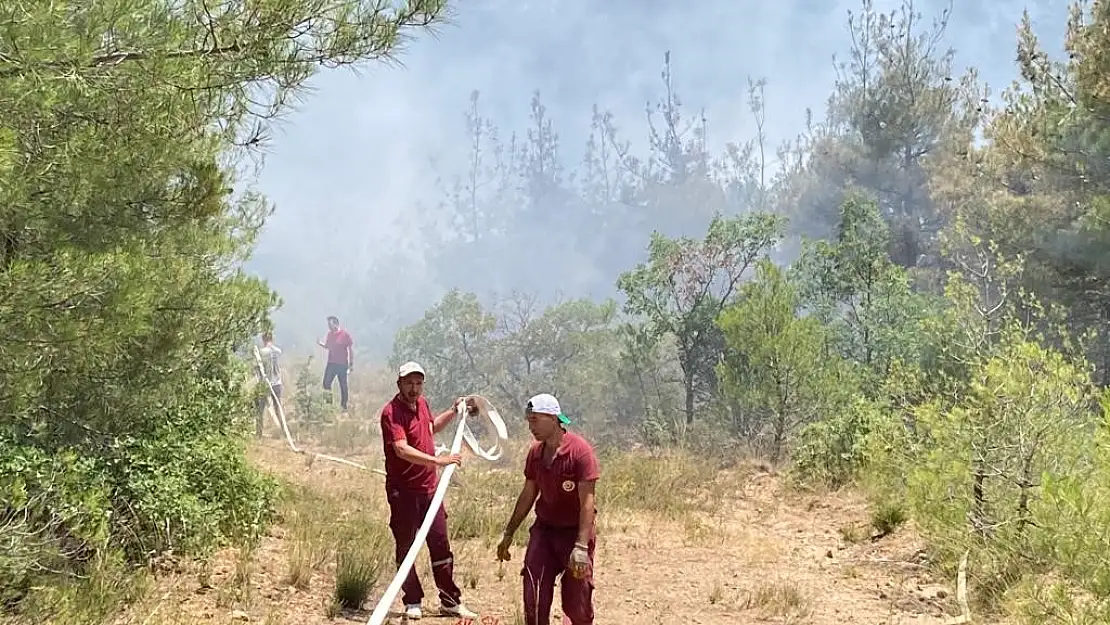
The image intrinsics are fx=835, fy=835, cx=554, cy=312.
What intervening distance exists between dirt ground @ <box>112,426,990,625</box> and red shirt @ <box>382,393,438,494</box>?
0.78 m

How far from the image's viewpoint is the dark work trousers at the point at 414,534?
15.2ft

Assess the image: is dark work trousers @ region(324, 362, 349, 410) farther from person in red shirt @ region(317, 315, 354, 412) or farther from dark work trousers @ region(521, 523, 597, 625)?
dark work trousers @ region(521, 523, 597, 625)

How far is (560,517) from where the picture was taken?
395 cm

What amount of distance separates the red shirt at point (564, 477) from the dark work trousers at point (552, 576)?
6 cm

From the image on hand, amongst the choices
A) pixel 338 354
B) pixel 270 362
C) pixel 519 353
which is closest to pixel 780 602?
pixel 270 362

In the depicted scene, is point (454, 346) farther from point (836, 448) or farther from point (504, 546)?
point (504, 546)

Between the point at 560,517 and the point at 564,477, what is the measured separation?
21 cm

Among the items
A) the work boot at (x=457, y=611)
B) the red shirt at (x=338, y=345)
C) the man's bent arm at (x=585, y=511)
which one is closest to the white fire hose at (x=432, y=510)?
the work boot at (x=457, y=611)

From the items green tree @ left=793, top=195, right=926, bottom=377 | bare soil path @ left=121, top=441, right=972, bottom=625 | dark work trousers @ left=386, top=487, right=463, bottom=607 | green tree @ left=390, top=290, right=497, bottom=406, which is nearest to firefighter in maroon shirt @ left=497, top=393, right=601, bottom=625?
bare soil path @ left=121, top=441, right=972, bottom=625

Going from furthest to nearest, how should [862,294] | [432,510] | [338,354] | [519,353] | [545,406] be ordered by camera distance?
[519,353]
[338,354]
[862,294]
[432,510]
[545,406]

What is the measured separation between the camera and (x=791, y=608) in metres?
5.44

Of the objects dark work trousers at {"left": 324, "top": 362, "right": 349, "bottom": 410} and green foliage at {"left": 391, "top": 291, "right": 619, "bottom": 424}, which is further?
green foliage at {"left": 391, "top": 291, "right": 619, "bottom": 424}

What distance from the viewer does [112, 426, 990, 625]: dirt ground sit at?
4781mm

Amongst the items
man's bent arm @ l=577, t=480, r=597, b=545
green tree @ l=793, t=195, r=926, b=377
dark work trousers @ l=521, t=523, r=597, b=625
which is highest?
green tree @ l=793, t=195, r=926, b=377
